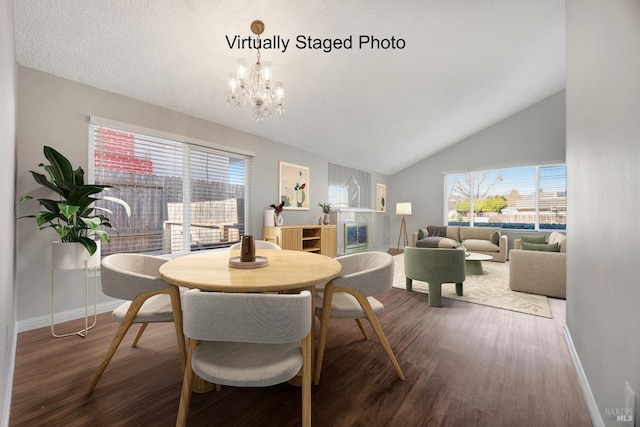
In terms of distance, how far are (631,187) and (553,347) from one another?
5.71 feet

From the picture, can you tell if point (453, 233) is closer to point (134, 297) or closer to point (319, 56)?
point (319, 56)

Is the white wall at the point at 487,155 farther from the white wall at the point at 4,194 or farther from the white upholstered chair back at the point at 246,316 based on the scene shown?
the white wall at the point at 4,194

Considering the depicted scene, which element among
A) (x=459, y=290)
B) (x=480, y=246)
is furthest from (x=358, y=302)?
(x=480, y=246)

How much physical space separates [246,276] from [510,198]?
7.28 meters

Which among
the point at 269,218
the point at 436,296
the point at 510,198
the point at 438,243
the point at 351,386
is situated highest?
the point at 510,198

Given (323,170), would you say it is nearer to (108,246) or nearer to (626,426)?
Result: (108,246)

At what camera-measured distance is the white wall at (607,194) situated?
930 mm

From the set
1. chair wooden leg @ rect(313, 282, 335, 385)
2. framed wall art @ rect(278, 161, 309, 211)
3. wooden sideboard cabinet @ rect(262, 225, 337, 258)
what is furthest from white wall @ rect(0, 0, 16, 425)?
framed wall art @ rect(278, 161, 309, 211)

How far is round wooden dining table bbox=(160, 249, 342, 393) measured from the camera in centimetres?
117

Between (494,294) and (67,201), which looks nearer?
(67,201)

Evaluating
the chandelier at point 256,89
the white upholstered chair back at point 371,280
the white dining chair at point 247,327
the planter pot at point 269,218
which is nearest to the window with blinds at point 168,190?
Answer: the planter pot at point 269,218

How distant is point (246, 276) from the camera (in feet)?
4.37

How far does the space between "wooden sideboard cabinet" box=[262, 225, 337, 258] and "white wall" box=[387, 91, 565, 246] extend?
142 inches

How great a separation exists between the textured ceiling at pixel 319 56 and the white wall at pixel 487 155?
3.06 feet
